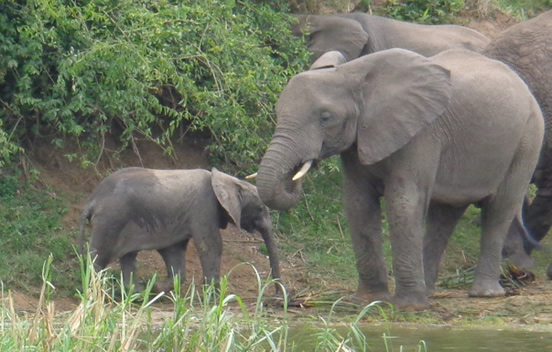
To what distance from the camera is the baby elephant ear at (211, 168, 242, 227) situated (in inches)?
380

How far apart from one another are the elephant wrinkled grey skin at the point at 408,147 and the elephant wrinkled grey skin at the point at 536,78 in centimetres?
140

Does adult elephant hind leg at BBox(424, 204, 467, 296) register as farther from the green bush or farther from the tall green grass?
the tall green grass

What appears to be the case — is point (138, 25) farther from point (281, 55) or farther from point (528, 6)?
point (528, 6)

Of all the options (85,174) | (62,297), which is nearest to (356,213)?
(62,297)

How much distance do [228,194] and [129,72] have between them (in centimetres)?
115

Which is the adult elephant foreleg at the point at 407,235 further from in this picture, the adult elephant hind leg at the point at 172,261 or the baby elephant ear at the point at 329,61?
the adult elephant hind leg at the point at 172,261

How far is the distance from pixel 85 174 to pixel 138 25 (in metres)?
1.71

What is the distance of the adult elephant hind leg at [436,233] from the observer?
32.1ft

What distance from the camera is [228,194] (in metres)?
9.72

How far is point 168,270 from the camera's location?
987 cm

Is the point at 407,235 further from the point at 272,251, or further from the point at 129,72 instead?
the point at 129,72

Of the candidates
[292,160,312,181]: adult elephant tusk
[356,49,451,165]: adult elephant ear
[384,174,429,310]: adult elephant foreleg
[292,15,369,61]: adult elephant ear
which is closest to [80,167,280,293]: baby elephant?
[384,174,429,310]: adult elephant foreleg

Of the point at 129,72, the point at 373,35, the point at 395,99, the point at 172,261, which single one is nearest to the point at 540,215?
the point at 373,35

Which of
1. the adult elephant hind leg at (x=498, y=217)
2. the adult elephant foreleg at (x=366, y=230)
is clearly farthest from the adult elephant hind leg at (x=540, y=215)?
the adult elephant foreleg at (x=366, y=230)
